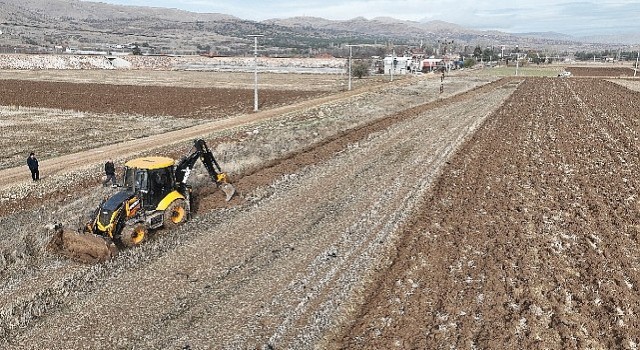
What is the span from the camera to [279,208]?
62.8 ft

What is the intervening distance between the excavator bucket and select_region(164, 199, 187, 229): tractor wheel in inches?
80.3

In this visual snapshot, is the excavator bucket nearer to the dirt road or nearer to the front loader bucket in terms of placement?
the dirt road

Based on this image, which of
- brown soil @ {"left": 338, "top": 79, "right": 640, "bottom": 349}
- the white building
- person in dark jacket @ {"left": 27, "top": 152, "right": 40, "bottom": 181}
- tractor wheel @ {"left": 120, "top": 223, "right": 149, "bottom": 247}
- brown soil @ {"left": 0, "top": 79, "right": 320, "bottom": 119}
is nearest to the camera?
brown soil @ {"left": 338, "top": 79, "right": 640, "bottom": 349}

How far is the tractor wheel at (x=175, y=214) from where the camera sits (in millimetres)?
16328

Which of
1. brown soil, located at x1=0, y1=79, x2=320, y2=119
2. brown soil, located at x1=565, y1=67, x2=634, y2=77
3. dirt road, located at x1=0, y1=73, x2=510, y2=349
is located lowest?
dirt road, located at x1=0, y1=73, x2=510, y2=349

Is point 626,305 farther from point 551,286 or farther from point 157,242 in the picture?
point 157,242

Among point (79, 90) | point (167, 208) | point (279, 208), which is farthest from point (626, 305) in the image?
point (79, 90)

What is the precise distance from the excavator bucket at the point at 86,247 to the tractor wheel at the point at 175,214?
80.3 inches

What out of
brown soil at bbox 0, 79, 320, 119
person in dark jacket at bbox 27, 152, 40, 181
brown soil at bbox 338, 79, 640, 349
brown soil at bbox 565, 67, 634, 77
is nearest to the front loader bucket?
brown soil at bbox 338, 79, 640, 349

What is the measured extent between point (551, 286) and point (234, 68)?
A: 434 feet

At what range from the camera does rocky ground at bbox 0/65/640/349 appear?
11078 millimetres

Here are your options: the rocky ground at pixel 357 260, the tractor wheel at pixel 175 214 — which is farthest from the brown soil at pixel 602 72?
Answer: the tractor wheel at pixel 175 214

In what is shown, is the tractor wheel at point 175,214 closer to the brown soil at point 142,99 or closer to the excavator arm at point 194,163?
the excavator arm at point 194,163

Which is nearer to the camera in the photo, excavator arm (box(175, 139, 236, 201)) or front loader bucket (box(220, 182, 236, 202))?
excavator arm (box(175, 139, 236, 201))
